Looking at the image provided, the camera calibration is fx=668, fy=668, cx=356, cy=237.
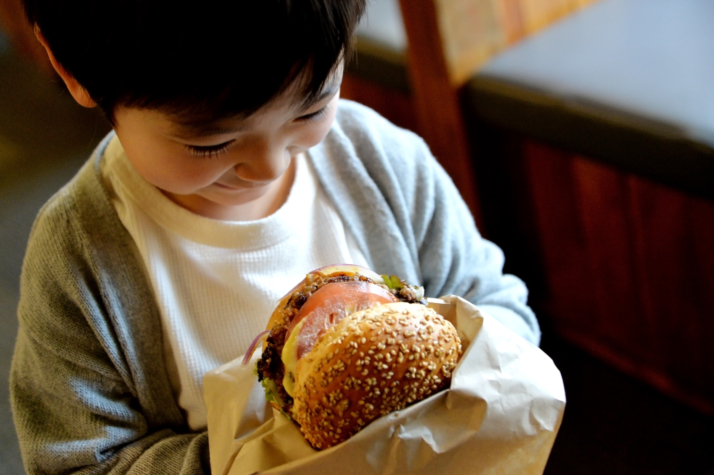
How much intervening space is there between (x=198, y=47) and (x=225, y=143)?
0.13 m

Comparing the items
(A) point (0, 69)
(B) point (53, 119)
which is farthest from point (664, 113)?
(A) point (0, 69)

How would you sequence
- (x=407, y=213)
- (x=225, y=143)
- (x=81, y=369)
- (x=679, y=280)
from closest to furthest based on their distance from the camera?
(x=225, y=143) < (x=81, y=369) < (x=407, y=213) < (x=679, y=280)

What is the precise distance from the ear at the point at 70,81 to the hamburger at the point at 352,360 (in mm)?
300

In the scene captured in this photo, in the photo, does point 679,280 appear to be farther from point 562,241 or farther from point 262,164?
point 262,164

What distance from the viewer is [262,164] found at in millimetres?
669

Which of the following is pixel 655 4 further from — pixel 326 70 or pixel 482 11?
pixel 326 70

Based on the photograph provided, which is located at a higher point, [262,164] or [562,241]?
[262,164]

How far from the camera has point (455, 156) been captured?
156 cm

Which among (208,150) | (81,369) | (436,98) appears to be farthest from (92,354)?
(436,98)

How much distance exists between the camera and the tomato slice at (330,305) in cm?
65

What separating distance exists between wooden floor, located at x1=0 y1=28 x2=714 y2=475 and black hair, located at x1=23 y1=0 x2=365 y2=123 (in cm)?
74

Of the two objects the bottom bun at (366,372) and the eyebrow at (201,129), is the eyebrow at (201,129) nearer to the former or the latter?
the eyebrow at (201,129)

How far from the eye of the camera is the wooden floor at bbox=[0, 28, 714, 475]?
4.22 feet

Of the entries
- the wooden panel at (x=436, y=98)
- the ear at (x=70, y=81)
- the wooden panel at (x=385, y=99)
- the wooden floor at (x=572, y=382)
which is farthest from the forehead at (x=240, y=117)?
the wooden panel at (x=385, y=99)
